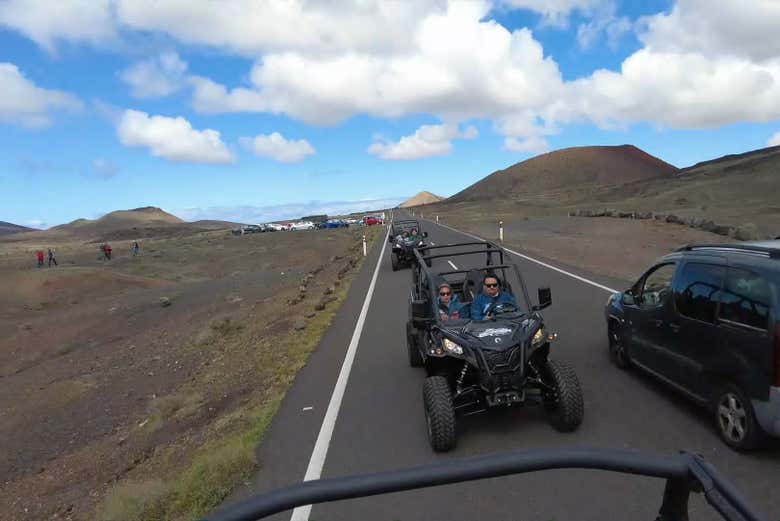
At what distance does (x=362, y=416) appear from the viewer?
22.6 ft

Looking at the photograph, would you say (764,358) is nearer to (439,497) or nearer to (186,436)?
(439,497)

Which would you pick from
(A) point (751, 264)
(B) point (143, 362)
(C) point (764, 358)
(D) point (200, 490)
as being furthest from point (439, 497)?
(B) point (143, 362)

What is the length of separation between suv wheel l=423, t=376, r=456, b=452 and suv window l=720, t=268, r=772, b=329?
260 cm

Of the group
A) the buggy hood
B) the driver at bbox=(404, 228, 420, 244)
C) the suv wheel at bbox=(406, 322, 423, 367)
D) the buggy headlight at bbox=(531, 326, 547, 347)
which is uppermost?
the buggy hood

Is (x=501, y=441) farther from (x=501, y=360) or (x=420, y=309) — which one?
(x=420, y=309)

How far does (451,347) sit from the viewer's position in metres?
5.97

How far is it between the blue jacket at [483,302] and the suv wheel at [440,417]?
141 centimetres

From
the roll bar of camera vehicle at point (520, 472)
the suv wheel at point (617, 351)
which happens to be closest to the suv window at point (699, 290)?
the suv wheel at point (617, 351)

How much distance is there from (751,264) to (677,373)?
151 cm

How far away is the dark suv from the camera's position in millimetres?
4789

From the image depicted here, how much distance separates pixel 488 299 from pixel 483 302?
7 cm

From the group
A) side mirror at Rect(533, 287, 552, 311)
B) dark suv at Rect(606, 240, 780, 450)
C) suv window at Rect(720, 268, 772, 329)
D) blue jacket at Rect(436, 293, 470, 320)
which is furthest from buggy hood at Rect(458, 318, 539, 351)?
suv window at Rect(720, 268, 772, 329)

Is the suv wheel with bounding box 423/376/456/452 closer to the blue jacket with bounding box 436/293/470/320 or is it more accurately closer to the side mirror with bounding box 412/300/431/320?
the side mirror with bounding box 412/300/431/320

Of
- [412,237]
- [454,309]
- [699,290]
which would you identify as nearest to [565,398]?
[699,290]
